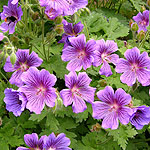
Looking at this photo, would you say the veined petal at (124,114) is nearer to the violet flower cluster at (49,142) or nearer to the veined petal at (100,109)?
the veined petal at (100,109)

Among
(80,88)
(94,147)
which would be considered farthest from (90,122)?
(80,88)

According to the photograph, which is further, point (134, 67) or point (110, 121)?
point (134, 67)

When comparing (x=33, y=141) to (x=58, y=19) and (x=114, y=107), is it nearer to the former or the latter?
(x=114, y=107)

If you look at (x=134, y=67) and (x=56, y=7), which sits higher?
(x=56, y=7)

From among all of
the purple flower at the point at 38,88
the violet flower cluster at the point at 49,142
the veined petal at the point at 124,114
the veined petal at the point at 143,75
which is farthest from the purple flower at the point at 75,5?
the violet flower cluster at the point at 49,142

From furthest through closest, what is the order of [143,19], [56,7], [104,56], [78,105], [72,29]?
[143,19]
[72,29]
[104,56]
[78,105]
[56,7]

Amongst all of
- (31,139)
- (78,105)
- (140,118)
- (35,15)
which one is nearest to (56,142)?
(31,139)

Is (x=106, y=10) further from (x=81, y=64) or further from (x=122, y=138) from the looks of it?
(x=122, y=138)
